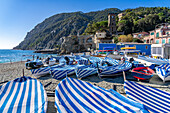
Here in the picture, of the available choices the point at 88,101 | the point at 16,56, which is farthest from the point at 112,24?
the point at 88,101

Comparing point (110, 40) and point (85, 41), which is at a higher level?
point (85, 41)

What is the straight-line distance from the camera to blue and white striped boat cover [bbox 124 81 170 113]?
3861 millimetres

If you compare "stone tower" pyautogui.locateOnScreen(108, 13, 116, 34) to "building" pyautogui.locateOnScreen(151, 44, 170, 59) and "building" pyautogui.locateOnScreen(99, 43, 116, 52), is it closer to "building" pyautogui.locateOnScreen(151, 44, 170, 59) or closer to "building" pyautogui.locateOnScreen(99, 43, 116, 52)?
"building" pyautogui.locateOnScreen(99, 43, 116, 52)

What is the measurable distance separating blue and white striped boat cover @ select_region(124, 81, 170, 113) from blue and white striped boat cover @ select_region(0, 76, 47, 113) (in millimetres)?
4016

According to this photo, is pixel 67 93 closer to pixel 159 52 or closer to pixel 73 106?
pixel 73 106

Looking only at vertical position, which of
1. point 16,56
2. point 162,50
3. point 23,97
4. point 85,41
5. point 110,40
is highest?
point 85,41

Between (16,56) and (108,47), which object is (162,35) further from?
(16,56)

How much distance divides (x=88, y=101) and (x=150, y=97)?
2979 mm

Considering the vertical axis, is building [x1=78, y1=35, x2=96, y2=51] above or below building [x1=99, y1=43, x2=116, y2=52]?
above

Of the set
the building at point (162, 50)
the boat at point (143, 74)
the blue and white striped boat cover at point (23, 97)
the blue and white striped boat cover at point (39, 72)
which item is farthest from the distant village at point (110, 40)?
the blue and white striped boat cover at point (23, 97)

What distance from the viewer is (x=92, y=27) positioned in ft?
219

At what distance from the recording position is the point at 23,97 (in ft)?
13.2

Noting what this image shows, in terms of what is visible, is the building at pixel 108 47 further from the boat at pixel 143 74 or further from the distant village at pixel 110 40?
the boat at pixel 143 74

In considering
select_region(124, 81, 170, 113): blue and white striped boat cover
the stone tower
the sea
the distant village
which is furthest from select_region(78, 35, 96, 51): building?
select_region(124, 81, 170, 113): blue and white striped boat cover
